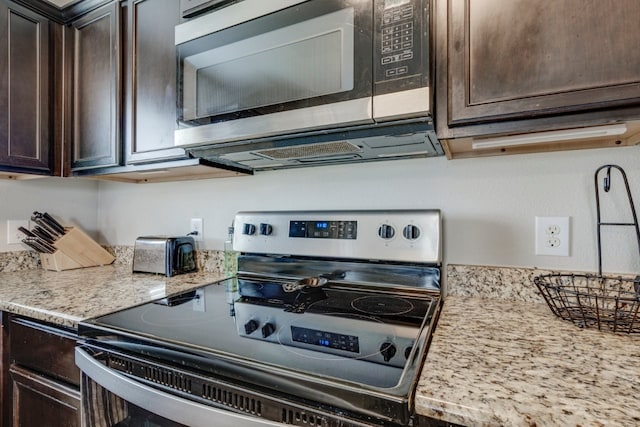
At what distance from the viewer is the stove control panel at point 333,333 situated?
2.17 feet

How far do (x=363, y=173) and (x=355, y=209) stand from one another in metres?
0.14

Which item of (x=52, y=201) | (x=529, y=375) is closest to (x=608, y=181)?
(x=529, y=375)

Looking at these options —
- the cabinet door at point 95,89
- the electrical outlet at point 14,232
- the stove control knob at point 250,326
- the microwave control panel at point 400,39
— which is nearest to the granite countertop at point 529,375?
the stove control knob at point 250,326

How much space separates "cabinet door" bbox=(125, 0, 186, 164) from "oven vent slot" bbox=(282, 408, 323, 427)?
952 millimetres

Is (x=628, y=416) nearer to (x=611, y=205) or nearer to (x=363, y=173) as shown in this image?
(x=611, y=205)

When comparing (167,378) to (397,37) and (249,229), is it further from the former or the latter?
(397,37)

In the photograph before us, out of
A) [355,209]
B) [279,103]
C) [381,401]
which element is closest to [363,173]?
[355,209]

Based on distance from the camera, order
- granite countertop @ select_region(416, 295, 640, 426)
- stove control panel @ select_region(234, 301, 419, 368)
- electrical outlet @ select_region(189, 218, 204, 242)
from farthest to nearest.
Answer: electrical outlet @ select_region(189, 218, 204, 242) → stove control panel @ select_region(234, 301, 419, 368) → granite countertop @ select_region(416, 295, 640, 426)

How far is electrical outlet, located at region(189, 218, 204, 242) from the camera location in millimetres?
1550

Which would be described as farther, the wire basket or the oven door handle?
the wire basket

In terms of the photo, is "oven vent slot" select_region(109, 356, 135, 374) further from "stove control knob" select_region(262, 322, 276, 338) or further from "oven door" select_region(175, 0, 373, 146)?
"oven door" select_region(175, 0, 373, 146)

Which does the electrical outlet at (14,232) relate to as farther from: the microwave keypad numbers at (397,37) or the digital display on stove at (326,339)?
the microwave keypad numbers at (397,37)

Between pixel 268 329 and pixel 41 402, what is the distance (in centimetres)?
76

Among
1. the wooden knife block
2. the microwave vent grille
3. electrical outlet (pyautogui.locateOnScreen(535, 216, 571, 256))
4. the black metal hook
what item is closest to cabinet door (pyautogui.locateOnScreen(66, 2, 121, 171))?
the wooden knife block
